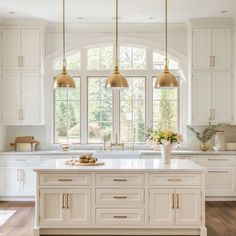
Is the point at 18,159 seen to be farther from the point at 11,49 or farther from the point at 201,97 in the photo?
the point at 201,97

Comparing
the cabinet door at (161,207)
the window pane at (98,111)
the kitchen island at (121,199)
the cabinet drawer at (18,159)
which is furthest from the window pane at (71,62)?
the cabinet door at (161,207)

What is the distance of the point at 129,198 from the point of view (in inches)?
183

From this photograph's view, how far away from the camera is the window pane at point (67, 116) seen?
750 centimetres

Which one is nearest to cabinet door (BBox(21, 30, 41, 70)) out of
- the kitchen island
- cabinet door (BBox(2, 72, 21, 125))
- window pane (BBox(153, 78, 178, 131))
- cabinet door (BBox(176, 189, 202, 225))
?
cabinet door (BBox(2, 72, 21, 125))

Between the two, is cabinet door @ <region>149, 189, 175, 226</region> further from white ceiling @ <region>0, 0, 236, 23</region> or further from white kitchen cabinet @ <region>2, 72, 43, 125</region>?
white kitchen cabinet @ <region>2, 72, 43, 125</region>

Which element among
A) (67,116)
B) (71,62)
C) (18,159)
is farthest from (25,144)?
(71,62)

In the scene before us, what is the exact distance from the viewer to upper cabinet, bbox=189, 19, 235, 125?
6.93 m

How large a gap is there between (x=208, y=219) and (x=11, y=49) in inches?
169

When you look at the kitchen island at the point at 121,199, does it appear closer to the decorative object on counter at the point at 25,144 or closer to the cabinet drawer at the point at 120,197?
the cabinet drawer at the point at 120,197

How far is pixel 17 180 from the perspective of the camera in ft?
22.1

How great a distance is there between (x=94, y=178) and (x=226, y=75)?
11.4 feet

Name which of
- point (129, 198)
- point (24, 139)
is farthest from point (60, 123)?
point (129, 198)

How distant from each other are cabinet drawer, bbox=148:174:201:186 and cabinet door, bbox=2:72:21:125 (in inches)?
128

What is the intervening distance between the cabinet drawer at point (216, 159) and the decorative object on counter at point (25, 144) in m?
2.95
